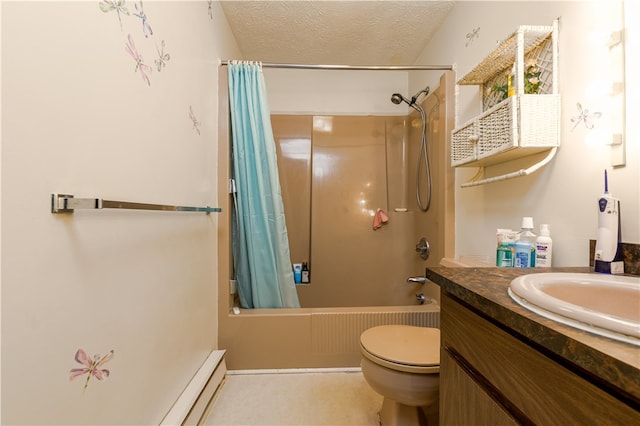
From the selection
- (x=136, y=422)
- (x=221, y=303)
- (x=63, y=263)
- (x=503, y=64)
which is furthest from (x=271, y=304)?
(x=503, y=64)

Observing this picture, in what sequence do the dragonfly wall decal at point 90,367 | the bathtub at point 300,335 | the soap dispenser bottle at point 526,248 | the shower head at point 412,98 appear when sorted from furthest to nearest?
1. the shower head at point 412,98
2. the bathtub at point 300,335
3. the soap dispenser bottle at point 526,248
4. the dragonfly wall decal at point 90,367

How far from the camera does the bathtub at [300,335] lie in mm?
1565

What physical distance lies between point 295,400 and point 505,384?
1.16 metres

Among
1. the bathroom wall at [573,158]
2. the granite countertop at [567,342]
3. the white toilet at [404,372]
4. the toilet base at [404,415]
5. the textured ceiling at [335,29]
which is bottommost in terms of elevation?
the toilet base at [404,415]

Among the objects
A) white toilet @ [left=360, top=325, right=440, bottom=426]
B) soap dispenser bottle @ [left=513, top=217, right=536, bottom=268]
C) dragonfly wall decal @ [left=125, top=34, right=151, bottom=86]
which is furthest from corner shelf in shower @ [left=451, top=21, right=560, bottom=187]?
dragonfly wall decal @ [left=125, top=34, right=151, bottom=86]

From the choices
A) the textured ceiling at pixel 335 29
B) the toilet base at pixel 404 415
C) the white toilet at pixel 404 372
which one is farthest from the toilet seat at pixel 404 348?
the textured ceiling at pixel 335 29

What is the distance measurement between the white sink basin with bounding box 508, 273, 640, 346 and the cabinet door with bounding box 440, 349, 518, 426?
202 mm

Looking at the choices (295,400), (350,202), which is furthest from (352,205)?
(295,400)

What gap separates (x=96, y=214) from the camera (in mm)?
694

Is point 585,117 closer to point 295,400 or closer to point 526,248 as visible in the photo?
point 526,248

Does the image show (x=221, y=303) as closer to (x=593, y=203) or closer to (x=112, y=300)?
(x=112, y=300)

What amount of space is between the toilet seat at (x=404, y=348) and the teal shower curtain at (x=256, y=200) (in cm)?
68

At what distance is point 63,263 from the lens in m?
0.60

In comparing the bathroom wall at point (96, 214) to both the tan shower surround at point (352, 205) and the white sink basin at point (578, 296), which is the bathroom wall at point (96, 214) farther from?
the tan shower surround at point (352, 205)
